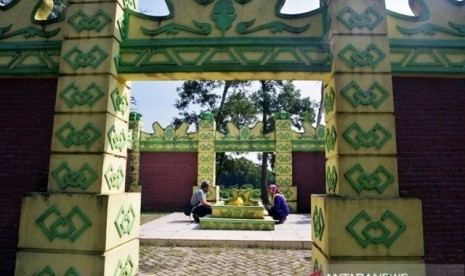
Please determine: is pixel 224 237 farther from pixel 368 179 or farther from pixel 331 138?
pixel 368 179

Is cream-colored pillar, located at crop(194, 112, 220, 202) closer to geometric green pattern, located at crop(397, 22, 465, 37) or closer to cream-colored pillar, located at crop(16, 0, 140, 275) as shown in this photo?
A: cream-colored pillar, located at crop(16, 0, 140, 275)

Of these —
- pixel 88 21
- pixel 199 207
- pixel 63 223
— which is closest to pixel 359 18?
pixel 88 21

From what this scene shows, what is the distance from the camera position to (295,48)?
3.82 metres

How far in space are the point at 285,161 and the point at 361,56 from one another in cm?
1114

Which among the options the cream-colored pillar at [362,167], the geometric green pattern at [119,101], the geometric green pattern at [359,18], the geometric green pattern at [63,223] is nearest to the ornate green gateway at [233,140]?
the geometric green pattern at [119,101]

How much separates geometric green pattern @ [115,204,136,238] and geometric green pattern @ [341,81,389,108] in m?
2.83

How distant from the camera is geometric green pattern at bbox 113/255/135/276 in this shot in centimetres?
365

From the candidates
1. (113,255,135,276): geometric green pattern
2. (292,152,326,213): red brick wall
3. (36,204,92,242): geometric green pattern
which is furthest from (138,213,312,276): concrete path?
(292,152,326,213): red brick wall

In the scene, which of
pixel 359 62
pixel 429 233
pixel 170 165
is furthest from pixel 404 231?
pixel 170 165

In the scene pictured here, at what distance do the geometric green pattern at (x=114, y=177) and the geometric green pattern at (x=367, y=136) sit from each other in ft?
8.65

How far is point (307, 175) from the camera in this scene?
1455 cm

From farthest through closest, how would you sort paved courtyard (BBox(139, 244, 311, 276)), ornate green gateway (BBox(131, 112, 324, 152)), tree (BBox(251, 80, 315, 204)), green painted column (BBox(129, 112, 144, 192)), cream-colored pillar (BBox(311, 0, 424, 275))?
1. tree (BBox(251, 80, 315, 204))
2. green painted column (BBox(129, 112, 144, 192))
3. ornate green gateway (BBox(131, 112, 324, 152))
4. paved courtyard (BBox(139, 244, 311, 276))
5. cream-colored pillar (BBox(311, 0, 424, 275))

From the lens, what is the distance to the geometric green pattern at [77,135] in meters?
3.60

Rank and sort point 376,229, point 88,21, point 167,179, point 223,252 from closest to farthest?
point 376,229
point 88,21
point 223,252
point 167,179
